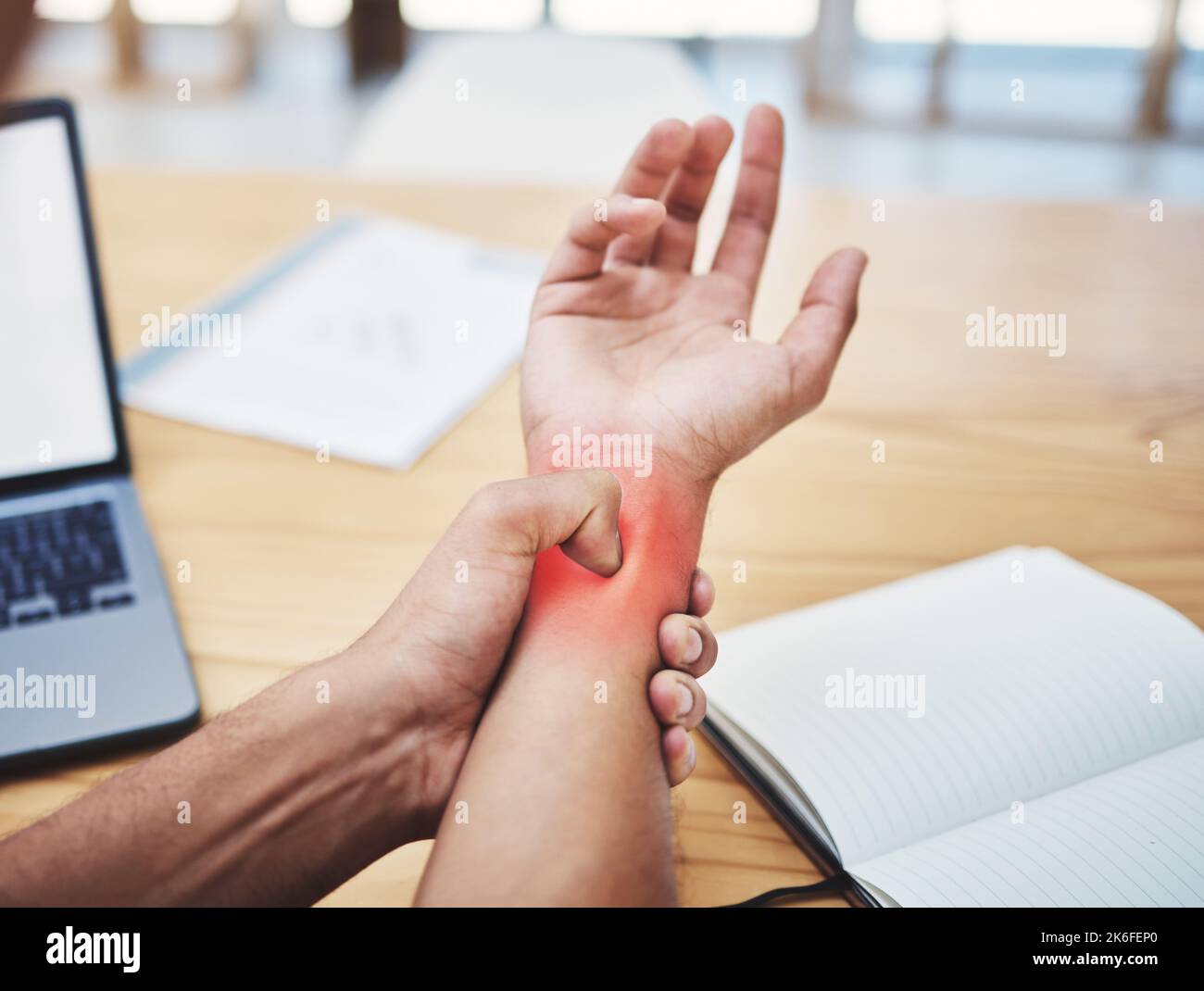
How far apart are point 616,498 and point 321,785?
243 millimetres

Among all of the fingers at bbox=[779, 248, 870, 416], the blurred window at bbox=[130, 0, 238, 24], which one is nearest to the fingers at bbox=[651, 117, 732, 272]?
the fingers at bbox=[779, 248, 870, 416]

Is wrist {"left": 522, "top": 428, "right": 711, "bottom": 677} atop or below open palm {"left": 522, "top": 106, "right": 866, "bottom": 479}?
below

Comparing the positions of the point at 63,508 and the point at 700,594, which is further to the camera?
the point at 63,508

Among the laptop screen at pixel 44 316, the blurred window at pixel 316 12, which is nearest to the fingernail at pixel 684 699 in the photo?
the laptop screen at pixel 44 316

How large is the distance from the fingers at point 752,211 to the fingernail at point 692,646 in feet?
1.27

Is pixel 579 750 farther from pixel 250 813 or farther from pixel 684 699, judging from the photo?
pixel 250 813

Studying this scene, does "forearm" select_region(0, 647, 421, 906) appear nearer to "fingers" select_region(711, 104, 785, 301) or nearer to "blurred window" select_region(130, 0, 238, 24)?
"fingers" select_region(711, 104, 785, 301)

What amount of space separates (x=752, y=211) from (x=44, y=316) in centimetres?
59

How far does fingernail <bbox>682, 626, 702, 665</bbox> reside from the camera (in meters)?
0.65

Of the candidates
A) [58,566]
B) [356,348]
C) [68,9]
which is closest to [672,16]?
[68,9]

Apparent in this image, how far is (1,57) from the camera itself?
12.7 feet

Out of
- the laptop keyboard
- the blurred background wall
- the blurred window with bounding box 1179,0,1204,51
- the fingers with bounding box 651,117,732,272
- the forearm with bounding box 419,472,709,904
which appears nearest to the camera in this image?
the forearm with bounding box 419,472,709,904

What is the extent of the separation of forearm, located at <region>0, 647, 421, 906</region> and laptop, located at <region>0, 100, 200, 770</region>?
0.10 meters

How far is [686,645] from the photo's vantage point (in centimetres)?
65
